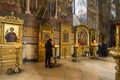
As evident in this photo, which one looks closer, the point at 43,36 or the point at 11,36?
the point at 11,36

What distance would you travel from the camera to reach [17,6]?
10.4m

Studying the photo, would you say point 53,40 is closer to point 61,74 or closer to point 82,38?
point 82,38

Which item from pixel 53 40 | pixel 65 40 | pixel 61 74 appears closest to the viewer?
pixel 61 74

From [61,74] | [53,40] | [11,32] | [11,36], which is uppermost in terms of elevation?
[11,32]

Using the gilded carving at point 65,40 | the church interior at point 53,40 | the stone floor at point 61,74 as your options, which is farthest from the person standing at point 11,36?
the gilded carving at point 65,40

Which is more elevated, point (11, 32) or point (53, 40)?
point (11, 32)

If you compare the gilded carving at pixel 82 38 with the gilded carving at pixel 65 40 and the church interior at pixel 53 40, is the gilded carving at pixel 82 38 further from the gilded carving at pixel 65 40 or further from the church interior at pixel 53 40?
the gilded carving at pixel 65 40

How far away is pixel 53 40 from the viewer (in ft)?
43.4

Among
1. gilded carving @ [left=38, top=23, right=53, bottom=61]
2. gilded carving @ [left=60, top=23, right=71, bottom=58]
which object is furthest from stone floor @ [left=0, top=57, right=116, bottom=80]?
gilded carving @ [left=60, top=23, right=71, bottom=58]

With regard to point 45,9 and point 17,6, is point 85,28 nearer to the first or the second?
point 45,9

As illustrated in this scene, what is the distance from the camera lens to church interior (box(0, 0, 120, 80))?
716 centimetres

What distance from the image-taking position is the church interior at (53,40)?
282 inches

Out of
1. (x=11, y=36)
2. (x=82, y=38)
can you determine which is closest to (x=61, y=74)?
(x=11, y=36)

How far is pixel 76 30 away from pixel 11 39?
8.07m
